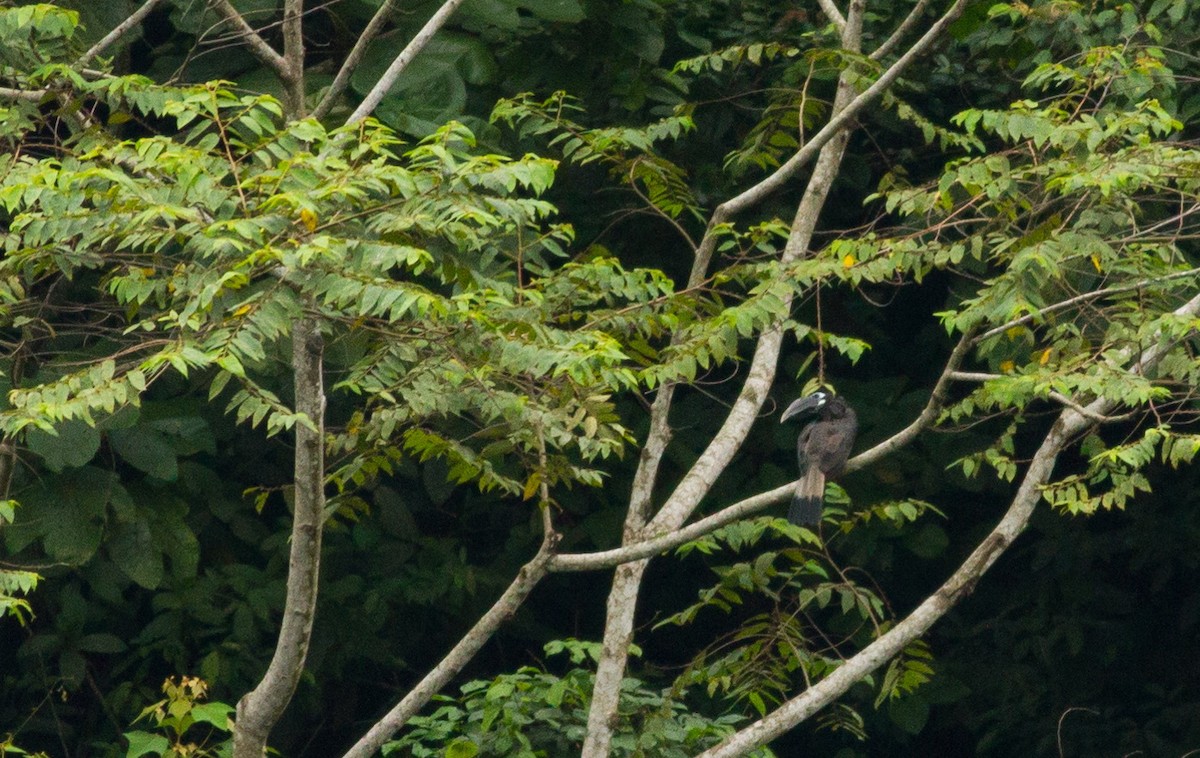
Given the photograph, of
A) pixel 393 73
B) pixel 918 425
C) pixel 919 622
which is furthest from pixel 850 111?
pixel 919 622

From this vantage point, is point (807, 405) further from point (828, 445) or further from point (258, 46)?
point (258, 46)

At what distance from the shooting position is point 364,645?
803 centimetres

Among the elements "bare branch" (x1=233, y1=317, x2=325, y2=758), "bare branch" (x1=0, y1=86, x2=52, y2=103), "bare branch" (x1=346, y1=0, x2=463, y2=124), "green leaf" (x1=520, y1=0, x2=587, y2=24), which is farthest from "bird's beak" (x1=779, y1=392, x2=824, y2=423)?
"bare branch" (x1=0, y1=86, x2=52, y2=103)

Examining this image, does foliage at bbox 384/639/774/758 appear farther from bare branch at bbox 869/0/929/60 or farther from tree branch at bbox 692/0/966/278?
bare branch at bbox 869/0/929/60

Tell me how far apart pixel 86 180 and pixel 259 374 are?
210 cm

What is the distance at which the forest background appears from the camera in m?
4.84

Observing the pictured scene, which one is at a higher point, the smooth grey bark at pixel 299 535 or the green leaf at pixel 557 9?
the green leaf at pixel 557 9

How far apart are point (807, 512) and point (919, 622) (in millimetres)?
608

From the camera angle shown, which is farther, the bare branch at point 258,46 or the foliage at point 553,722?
the foliage at point 553,722

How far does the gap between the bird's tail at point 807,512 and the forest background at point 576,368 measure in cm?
14

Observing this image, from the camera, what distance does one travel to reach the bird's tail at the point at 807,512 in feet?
20.6

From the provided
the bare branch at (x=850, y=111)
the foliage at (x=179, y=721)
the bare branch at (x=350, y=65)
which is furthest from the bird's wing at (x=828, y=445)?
the foliage at (x=179, y=721)

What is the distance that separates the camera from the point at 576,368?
15.4ft

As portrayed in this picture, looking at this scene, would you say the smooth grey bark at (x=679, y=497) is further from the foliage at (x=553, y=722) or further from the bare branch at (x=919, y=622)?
the bare branch at (x=919, y=622)
